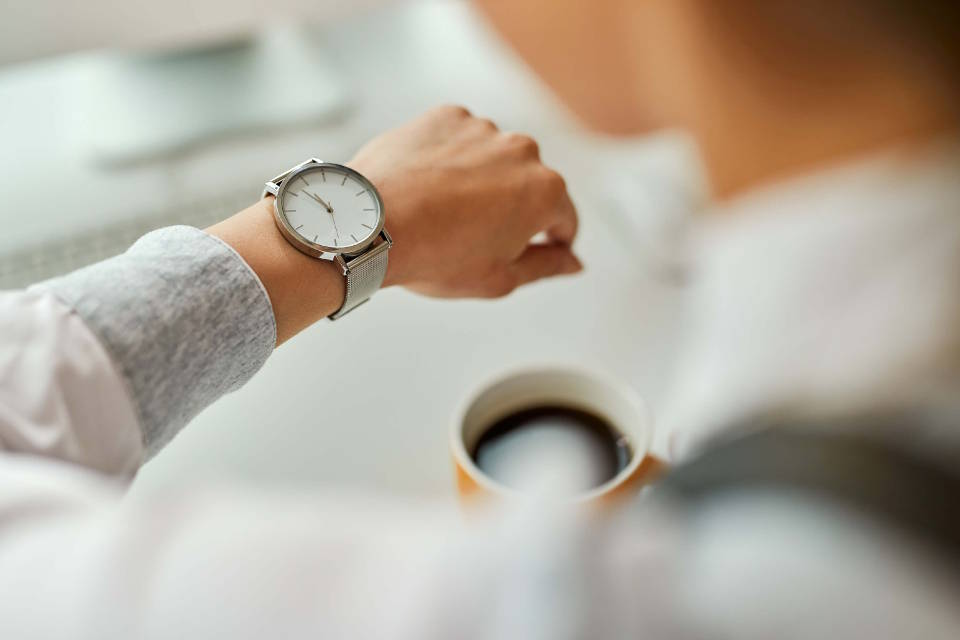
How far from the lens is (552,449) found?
452 mm

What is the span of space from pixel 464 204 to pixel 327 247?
9 cm

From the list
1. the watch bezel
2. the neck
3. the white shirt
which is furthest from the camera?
the watch bezel

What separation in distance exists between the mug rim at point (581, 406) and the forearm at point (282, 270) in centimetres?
9

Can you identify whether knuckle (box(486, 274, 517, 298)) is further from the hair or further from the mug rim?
the hair

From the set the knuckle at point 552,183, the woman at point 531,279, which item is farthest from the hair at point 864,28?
the knuckle at point 552,183

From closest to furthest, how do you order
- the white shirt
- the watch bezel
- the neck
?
the white shirt
the neck
the watch bezel

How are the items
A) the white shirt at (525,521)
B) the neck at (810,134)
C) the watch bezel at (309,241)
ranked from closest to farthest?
1. the white shirt at (525,521)
2. the neck at (810,134)
3. the watch bezel at (309,241)

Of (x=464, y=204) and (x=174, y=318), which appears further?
(x=464, y=204)

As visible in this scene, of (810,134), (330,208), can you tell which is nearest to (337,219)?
(330,208)

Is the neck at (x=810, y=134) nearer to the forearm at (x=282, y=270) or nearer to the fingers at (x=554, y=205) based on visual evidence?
the fingers at (x=554, y=205)

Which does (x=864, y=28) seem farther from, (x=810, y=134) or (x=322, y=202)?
(x=322, y=202)

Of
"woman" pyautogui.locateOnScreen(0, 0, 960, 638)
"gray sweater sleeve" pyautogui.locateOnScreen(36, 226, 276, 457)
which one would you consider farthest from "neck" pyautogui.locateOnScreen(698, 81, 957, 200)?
"gray sweater sleeve" pyautogui.locateOnScreen(36, 226, 276, 457)

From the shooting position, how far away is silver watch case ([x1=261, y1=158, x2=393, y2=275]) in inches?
16.7

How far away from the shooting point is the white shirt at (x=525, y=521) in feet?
0.64
